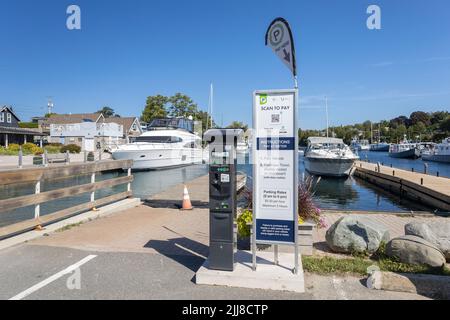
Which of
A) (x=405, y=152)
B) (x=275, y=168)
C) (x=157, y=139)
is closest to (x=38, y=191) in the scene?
(x=275, y=168)

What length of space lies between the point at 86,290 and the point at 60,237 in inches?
113

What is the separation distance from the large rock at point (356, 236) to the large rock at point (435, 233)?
1.47ft

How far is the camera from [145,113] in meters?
73.4

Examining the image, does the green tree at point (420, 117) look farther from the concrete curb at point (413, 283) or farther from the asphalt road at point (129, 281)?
the asphalt road at point (129, 281)

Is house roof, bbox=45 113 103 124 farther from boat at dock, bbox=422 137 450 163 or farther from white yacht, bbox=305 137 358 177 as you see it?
boat at dock, bbox=422 137 450 163

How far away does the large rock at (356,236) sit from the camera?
18.9ft

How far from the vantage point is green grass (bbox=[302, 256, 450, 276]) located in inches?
193

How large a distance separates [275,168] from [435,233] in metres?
3.09

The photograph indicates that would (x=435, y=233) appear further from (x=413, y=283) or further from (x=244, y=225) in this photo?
(x=244, y=225)

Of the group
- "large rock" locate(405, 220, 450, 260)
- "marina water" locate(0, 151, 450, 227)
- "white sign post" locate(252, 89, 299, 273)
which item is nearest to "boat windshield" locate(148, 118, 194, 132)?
"marina water" locate(0, 151, 450, 227)

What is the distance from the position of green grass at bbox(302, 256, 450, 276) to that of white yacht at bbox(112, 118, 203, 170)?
28.5 meters

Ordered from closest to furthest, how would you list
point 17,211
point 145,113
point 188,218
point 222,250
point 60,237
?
point 222,250
point 60,237
point 188,218
point 17,211
point 145,113

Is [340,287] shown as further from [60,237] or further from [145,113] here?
[145,113]
